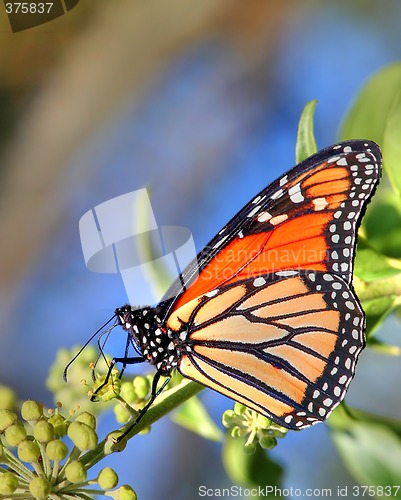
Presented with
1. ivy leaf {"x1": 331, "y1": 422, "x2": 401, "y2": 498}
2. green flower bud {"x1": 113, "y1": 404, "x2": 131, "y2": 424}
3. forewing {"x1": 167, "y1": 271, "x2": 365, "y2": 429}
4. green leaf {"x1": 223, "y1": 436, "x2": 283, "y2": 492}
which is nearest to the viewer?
green flower bud {"x1": 113, "y1": 404, "x2": 131, "y2": 424}

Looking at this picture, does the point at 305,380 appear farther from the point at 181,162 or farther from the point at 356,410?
the point at 181,162

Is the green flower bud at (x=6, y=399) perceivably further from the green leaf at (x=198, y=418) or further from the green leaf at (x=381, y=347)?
the green leaf at (x=381, y=347)

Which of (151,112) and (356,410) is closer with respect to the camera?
(356,410)

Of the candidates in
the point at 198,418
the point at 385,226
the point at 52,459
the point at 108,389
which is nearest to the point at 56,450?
the point at 52,459

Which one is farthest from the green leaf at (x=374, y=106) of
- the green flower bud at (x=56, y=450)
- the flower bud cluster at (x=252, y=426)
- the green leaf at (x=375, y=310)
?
the green flower bud at (x=56, y=450)

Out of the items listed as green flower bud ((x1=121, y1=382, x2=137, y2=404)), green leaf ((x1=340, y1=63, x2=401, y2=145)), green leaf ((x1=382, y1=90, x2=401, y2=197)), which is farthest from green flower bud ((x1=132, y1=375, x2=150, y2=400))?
green leaf ((x1=340, y1=63, x2=401, y2=145))

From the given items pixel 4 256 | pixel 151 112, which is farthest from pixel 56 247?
pixel 151 112

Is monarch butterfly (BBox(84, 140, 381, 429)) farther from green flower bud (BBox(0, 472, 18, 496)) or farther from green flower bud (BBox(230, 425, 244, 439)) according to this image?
green flower bud (BBox(0, 472, 18, 496))
